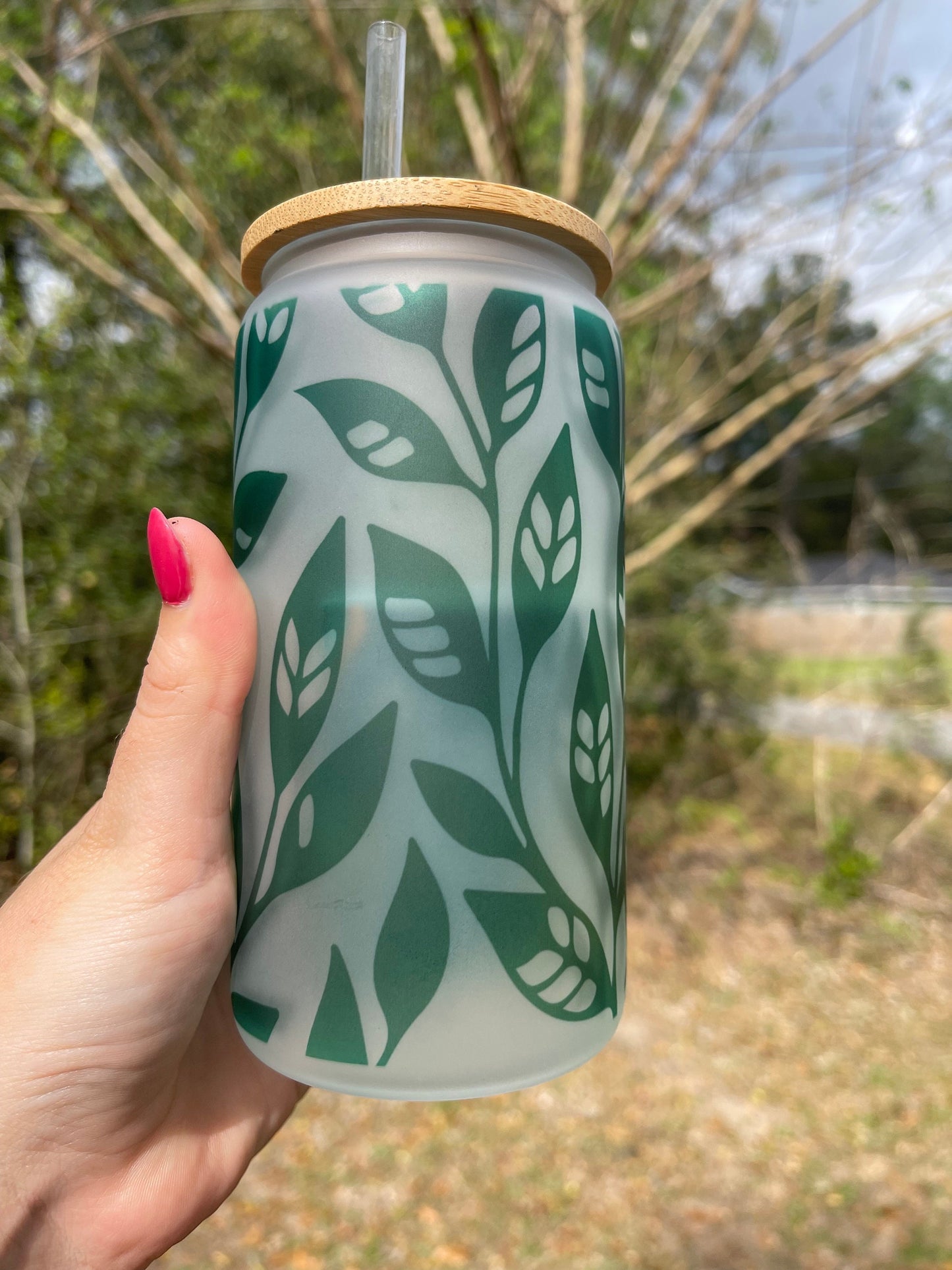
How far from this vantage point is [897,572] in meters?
5.71

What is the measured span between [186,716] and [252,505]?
0.87 ft

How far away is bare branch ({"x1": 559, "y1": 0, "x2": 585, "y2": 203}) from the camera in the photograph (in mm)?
2643

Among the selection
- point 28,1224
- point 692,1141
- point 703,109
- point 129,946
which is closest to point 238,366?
point 129,946

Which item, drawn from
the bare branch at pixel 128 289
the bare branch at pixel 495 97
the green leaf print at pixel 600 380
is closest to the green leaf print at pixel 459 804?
the green leaf print at pixel 600 380

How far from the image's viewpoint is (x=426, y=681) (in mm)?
946

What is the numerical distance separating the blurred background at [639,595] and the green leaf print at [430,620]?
1.51 meters

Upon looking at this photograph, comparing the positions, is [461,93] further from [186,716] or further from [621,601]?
[186,716]

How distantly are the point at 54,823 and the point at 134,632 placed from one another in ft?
2.98

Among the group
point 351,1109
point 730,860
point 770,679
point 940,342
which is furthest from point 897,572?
point 351,1109

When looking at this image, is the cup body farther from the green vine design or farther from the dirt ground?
the dirt ground

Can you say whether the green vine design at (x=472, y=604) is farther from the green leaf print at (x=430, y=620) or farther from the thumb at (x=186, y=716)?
the thumb at (x=186, y=716)

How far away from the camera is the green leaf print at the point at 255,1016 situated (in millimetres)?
991

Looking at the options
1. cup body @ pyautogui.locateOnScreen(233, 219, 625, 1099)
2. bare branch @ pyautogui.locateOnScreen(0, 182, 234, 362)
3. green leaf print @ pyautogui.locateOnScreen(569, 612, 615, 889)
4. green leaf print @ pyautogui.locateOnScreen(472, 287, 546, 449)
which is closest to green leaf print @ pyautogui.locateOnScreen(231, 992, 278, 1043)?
cup body @ pyautogui.locateOnScreen(233, 219, 625, 1099)

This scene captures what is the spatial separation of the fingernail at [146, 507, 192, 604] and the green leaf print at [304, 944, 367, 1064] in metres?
0.45
